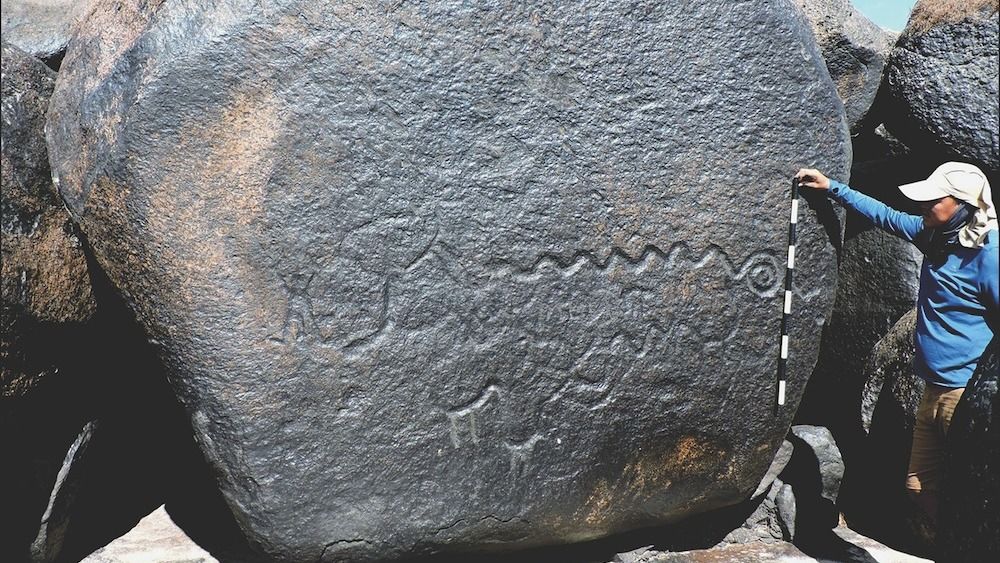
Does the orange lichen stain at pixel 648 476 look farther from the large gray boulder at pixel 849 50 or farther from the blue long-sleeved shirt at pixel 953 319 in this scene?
the large gray boulder at pixel 849 50

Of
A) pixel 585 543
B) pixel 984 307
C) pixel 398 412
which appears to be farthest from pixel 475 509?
pixel 984 307

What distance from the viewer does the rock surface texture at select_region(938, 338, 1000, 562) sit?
1997mm

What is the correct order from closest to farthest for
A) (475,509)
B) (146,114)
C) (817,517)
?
(146,114), (475,509), (817,517)

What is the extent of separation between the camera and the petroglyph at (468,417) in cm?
227

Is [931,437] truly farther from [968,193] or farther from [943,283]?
[968,193]

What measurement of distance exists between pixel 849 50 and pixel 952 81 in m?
0.31

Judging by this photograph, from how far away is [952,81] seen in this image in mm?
2590

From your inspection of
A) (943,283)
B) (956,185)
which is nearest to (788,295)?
(943,283)

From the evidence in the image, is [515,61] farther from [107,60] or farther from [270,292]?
[107,60]

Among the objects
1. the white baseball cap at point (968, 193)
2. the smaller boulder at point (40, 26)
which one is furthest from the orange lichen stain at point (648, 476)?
the smaller boulder at point (40, 26)

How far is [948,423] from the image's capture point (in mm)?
2242

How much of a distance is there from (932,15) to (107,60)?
6.72ft

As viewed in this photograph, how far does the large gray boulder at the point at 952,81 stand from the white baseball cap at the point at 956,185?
1.73 feet

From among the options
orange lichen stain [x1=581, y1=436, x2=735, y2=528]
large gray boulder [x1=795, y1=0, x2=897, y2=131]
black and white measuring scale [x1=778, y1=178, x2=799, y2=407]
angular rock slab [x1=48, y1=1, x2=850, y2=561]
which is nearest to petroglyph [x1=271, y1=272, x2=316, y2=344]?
angular rock slab [x1=48, y1=1, x2=850, y2=561]
